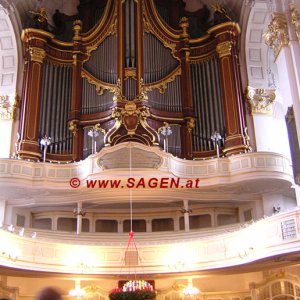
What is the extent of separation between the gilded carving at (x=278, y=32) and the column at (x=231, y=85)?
5.71m

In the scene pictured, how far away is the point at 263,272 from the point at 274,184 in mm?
3674

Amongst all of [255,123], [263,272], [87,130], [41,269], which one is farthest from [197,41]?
[41,269]

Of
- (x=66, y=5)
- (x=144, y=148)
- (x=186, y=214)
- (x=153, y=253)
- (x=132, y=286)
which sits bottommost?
(x=132, y=286)

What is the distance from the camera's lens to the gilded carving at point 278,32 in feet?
49.7

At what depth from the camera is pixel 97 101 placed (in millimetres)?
22344

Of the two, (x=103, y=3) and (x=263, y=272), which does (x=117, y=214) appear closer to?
(x=263, y=272)

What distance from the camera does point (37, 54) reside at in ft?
75.0

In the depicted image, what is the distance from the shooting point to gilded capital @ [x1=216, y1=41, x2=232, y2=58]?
22.5 m

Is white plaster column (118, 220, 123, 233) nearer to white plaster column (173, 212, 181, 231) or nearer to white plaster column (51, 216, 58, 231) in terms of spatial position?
white plaster column (173, 212, 181, 231)

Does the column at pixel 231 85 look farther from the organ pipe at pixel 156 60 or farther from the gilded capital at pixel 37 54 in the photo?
the gilded capital at pixel 37 54

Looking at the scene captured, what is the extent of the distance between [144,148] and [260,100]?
252 inches

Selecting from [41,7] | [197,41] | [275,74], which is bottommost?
[275,74]

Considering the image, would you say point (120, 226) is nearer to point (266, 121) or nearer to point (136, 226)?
point (136, 226)

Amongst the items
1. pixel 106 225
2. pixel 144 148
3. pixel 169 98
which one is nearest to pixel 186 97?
pixel 169 98
